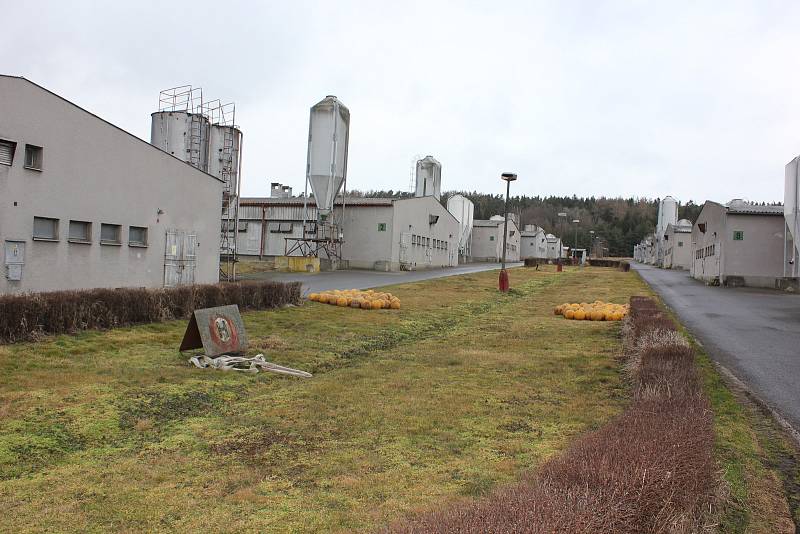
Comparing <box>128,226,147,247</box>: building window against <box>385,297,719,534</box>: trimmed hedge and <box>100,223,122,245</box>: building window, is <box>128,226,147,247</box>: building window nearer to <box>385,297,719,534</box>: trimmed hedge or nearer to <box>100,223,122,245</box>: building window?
<box>100,223,122,245</box>: building window

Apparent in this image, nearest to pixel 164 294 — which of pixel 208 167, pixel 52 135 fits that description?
pixel 52 135

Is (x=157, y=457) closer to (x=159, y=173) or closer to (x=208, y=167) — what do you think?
(x=159, y=173)

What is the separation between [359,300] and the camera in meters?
21.8

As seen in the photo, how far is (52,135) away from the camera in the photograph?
21094 millimetres

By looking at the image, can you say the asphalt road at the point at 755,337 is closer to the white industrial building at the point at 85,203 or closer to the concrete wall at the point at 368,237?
the white industrial building at the point at 85,203

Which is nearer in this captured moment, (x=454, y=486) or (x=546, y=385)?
(x=454, y=486)

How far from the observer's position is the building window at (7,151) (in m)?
19.4

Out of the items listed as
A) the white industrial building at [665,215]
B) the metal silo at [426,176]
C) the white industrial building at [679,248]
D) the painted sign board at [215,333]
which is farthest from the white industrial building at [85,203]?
the white industrial building at [665,215]

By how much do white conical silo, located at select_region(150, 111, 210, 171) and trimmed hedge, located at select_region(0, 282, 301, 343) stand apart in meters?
17.1

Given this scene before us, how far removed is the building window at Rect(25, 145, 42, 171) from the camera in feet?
67.0

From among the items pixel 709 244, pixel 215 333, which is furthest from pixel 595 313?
pixel 709 244

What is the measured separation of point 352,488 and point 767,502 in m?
3.50

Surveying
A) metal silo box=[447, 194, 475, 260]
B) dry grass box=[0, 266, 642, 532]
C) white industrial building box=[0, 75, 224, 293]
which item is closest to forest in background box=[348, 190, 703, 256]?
metal silo box=[447, 194, 475, 260]

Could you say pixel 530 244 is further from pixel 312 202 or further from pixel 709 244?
pixel 312 202
